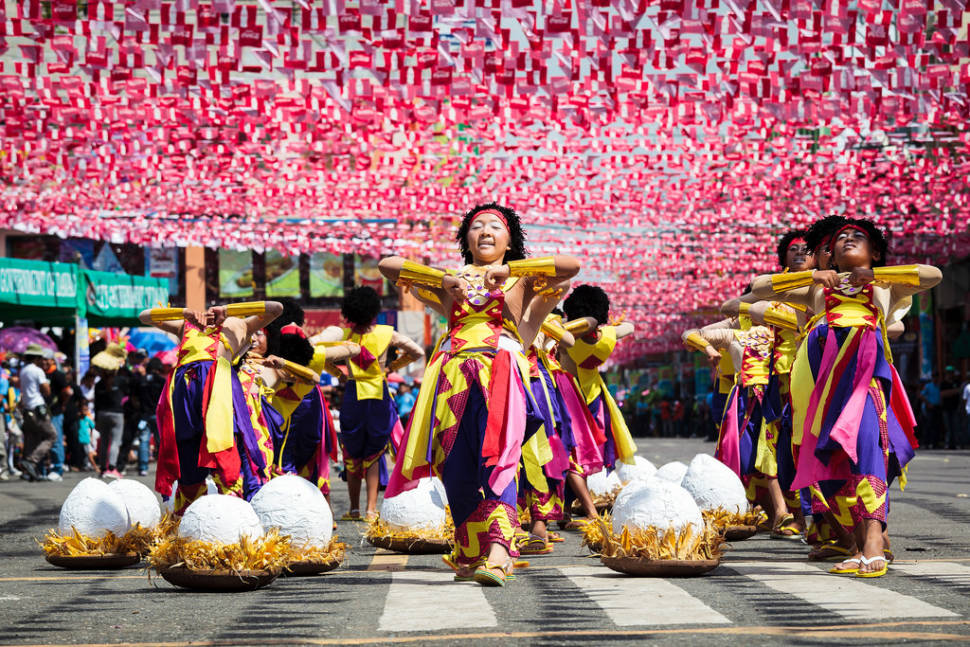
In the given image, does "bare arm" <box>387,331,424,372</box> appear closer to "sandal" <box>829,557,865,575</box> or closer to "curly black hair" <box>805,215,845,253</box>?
"curly black hair" <box>805,215,845,253</box>

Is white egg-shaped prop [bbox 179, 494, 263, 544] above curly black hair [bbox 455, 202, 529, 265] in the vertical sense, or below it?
below

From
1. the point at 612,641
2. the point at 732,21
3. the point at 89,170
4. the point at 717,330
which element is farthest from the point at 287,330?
the point at 89,170

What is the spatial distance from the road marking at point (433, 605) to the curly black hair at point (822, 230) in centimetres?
280

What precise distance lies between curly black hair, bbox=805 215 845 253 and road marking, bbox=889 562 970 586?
1835mm

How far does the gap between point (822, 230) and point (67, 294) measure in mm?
18609

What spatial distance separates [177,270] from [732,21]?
4052 cm

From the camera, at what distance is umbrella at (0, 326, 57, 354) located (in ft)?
93.0

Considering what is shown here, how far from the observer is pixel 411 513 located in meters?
8.91

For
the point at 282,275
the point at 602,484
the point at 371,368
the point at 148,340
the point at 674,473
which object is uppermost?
the point at 371,368

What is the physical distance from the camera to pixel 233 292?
50062 mm

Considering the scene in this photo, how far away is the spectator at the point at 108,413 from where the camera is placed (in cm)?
2159

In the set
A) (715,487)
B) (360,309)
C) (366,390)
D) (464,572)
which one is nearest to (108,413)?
(366,390)

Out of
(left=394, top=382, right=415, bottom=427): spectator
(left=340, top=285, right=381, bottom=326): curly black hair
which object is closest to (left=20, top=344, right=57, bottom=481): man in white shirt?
(left=394, top=382, right=415, bottom=427): spectator

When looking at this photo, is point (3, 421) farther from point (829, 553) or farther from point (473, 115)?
point (829, 553)
